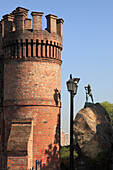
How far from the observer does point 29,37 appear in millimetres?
18625

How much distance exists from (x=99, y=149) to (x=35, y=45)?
32.0ft

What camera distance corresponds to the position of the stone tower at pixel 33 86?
18.0 meters

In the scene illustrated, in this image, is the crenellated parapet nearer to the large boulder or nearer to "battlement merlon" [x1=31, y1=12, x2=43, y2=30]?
"battlement merlon" [x1=31, y1=12, x2=43, y2=30]

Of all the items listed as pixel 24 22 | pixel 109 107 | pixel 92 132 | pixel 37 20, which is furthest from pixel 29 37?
pixel 109 107

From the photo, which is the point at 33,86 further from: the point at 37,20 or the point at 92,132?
Answer: the point at 92,132

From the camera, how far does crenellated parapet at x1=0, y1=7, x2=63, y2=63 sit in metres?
18.7

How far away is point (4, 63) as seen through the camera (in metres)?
19.6

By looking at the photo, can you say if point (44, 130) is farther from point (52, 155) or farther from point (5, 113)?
point (5, 113)

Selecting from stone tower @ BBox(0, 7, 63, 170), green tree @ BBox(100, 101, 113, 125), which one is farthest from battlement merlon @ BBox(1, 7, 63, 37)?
green tree @ BBox(100, 101, 113, 125)

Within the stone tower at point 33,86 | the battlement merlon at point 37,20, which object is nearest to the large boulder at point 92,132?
the stone tower at point 33,86

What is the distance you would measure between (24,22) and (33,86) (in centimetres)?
434

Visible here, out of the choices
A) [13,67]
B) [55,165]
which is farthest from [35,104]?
[55,165]

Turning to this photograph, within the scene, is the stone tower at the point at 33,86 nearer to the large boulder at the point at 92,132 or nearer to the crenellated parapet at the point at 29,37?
the crenellated parapet at the point at 29,37

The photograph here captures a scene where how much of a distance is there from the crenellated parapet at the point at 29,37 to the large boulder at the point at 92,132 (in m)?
6.45
